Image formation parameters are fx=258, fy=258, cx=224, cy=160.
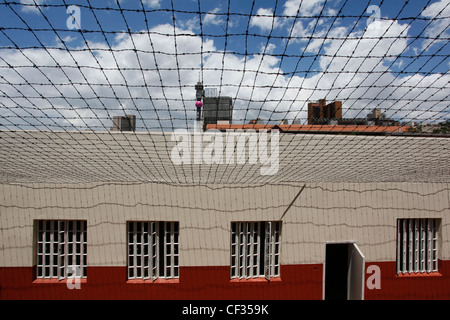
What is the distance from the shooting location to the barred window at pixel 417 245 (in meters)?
4.39

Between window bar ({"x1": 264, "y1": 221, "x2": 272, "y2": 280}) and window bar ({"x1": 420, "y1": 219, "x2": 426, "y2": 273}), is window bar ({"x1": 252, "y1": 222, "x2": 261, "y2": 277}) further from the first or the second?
window bar ({"x1": 420, "y1": 219, "x2": 426, "y2": 273})

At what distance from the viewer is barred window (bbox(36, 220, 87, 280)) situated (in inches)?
156

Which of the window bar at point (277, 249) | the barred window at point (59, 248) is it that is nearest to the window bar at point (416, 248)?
the window bar at point (277, 249)

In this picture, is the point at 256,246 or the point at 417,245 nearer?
Answer: the point at 256,246

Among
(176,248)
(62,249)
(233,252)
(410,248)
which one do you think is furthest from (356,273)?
(62,249)

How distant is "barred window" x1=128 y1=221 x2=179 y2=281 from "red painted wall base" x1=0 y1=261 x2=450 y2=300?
0.49 feet

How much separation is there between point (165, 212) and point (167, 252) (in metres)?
0.65

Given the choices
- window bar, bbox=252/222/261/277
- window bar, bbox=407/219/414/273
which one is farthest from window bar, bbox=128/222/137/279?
window bar, bbox=407/219/414/273

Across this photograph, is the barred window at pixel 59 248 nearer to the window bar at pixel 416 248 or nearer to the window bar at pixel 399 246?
the window bar at pixel 399 246

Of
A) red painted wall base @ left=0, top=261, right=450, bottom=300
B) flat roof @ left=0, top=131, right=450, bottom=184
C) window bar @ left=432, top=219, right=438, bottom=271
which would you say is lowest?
red painted wall base @ left=0, top=261, right=450, bottom=300

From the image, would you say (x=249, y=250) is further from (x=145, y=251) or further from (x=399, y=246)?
(x=399, y=246)

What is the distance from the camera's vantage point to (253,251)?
13.7ft

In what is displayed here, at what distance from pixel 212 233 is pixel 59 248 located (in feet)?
7.72
